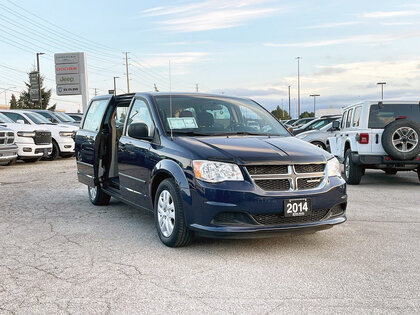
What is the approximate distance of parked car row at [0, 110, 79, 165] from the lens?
14008 millimetres

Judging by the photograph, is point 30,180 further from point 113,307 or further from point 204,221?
point 113,307

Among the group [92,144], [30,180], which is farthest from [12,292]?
[30,180]

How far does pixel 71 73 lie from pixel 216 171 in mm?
46314

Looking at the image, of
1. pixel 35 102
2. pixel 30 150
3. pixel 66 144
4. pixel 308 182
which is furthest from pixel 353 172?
pixel 35 102

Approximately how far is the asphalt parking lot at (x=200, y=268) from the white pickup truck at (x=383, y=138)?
8.86ft

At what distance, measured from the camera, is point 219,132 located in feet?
18.8

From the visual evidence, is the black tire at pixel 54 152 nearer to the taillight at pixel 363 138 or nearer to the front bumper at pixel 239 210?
the taillight at pixel 363 138

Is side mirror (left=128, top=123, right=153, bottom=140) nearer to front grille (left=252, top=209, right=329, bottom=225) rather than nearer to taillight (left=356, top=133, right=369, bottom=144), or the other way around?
front grille (left=252, top=209, right=329, bottom=225)

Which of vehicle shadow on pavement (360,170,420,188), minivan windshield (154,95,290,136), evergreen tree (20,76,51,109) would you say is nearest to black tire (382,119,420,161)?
vehicle shadow on pavement (360,170,420,188)

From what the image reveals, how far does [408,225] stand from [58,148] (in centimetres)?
1382

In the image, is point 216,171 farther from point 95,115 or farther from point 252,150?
point 95,115

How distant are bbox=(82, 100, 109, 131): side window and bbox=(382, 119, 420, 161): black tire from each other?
208 inches

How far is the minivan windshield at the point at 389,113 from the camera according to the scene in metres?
9.93

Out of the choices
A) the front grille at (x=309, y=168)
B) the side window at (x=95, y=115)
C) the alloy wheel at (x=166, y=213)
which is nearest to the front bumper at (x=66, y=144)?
the side window at (x=95, y=115)
